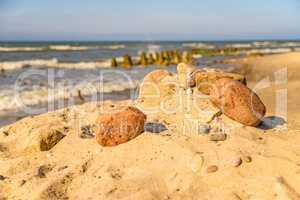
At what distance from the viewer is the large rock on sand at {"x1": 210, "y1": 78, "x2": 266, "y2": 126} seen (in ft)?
14.8

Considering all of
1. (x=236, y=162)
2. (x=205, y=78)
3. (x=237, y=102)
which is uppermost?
(x=205, y=78)

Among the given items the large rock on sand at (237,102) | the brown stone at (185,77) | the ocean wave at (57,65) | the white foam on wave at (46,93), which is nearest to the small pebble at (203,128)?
the large rock on sand at (237,102)

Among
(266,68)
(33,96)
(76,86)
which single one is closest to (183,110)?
(33,96)

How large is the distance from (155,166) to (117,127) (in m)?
0.59

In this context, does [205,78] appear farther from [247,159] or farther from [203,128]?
[247,159]

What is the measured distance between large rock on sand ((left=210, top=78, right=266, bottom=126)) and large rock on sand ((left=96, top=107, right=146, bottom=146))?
91 cm

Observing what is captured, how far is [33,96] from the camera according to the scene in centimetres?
1036

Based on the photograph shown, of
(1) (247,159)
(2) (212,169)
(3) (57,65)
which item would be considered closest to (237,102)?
(1) (247,159)

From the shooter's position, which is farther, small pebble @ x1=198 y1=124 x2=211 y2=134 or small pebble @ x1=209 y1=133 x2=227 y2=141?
small pebble @ x1=198 y1=124 x2=211 y2=134

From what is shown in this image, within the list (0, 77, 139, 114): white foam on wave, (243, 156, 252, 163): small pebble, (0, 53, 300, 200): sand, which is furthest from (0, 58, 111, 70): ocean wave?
(243, 156, 252, 163): small pebble

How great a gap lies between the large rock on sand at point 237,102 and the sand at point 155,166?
121 mm

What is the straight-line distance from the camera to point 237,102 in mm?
4492

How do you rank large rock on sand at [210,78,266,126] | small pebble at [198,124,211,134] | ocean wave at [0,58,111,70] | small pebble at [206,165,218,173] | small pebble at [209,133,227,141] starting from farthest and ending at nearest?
1. ocean wave at [0,58,111,70]
2. large rock on sand at [210,78,266,126]
3. small pebble at [198,124,211,134]
4. small pebble at [209,133,227,141]
5. small pebble at [206,165,218,173]

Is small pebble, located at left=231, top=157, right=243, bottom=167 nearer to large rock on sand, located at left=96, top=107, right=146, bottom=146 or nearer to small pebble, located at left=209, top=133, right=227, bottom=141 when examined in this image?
small pebble, located at left=209, top=133, right=227, bottom=141
